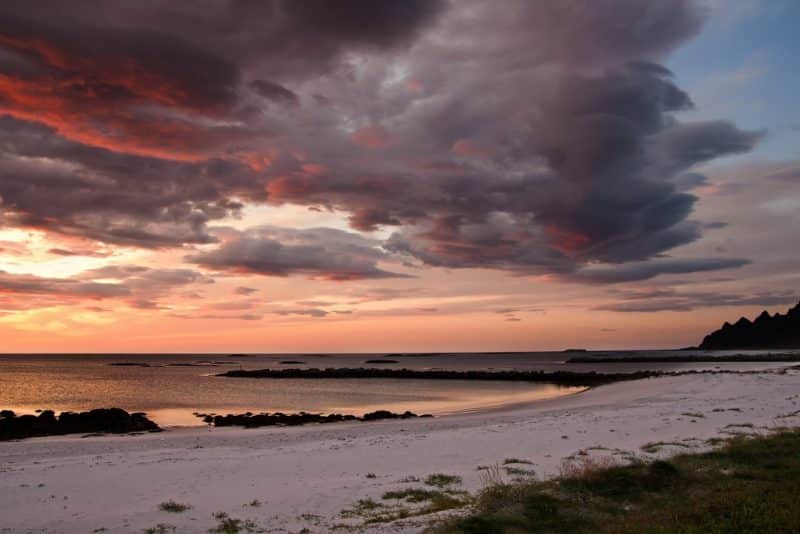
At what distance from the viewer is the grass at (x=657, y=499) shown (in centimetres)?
1012

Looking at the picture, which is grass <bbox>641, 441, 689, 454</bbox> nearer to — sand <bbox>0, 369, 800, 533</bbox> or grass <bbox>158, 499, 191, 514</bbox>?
sand <bbox>0, 369, 800, 533</bbox>

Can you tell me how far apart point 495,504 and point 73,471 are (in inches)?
559

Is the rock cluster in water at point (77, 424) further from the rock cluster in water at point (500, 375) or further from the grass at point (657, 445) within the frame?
the rock cluster in water at point (500, 375)

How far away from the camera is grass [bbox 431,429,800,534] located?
10.1 metres

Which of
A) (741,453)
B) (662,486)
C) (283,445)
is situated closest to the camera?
(662,486)

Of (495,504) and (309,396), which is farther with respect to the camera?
(309,396)

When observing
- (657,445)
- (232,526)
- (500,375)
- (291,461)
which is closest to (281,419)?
(291,461)

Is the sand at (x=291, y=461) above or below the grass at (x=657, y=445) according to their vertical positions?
below

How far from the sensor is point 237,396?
64.9 meters

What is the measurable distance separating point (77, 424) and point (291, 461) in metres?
23.7

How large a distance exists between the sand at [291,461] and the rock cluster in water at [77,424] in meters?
3.51

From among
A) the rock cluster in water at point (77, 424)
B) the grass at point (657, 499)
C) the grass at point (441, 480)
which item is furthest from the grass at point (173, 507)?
the rock cluster in water at point (77, 424)

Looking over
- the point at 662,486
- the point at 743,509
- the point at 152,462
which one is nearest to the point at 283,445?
the point at 152,462

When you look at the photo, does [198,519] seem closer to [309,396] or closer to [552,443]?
[552,443]
